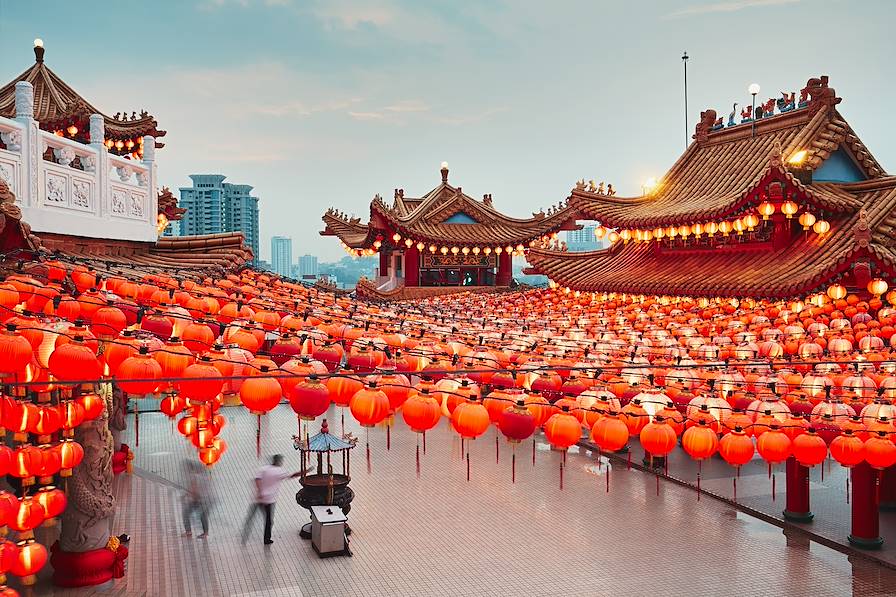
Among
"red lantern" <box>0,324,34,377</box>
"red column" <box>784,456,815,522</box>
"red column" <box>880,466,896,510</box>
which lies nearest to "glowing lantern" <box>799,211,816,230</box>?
"red column" <box>880,466,896,510</box>

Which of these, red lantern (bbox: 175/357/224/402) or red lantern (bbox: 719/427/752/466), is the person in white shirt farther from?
red lantern (bbox: 719/427/752/466)

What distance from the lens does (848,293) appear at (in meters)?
12.1

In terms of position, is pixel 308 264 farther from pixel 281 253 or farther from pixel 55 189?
pixel 55 189

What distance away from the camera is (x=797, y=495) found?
1100 centimetres

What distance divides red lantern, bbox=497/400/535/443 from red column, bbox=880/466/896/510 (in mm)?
7655

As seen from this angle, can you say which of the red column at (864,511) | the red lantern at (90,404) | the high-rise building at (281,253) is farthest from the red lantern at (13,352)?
the high-rise building at (281,253)

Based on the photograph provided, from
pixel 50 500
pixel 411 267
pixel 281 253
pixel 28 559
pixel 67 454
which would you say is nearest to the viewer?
pixel 28 559

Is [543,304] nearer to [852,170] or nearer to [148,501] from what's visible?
[852,170]

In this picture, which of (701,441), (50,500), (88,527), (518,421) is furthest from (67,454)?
(701,441)

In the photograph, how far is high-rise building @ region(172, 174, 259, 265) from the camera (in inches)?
3014

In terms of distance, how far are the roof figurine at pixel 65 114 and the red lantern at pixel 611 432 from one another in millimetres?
Answer: 12727

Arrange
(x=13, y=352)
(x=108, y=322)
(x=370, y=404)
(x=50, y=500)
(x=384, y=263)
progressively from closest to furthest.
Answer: (x=13, y=352) → (x=370, y=404) → (x=108, y=322) → (x=50, y=500) → (x=384, y=263)

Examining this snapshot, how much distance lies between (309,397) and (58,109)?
13.2 meters

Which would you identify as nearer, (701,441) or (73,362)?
(73,362)
